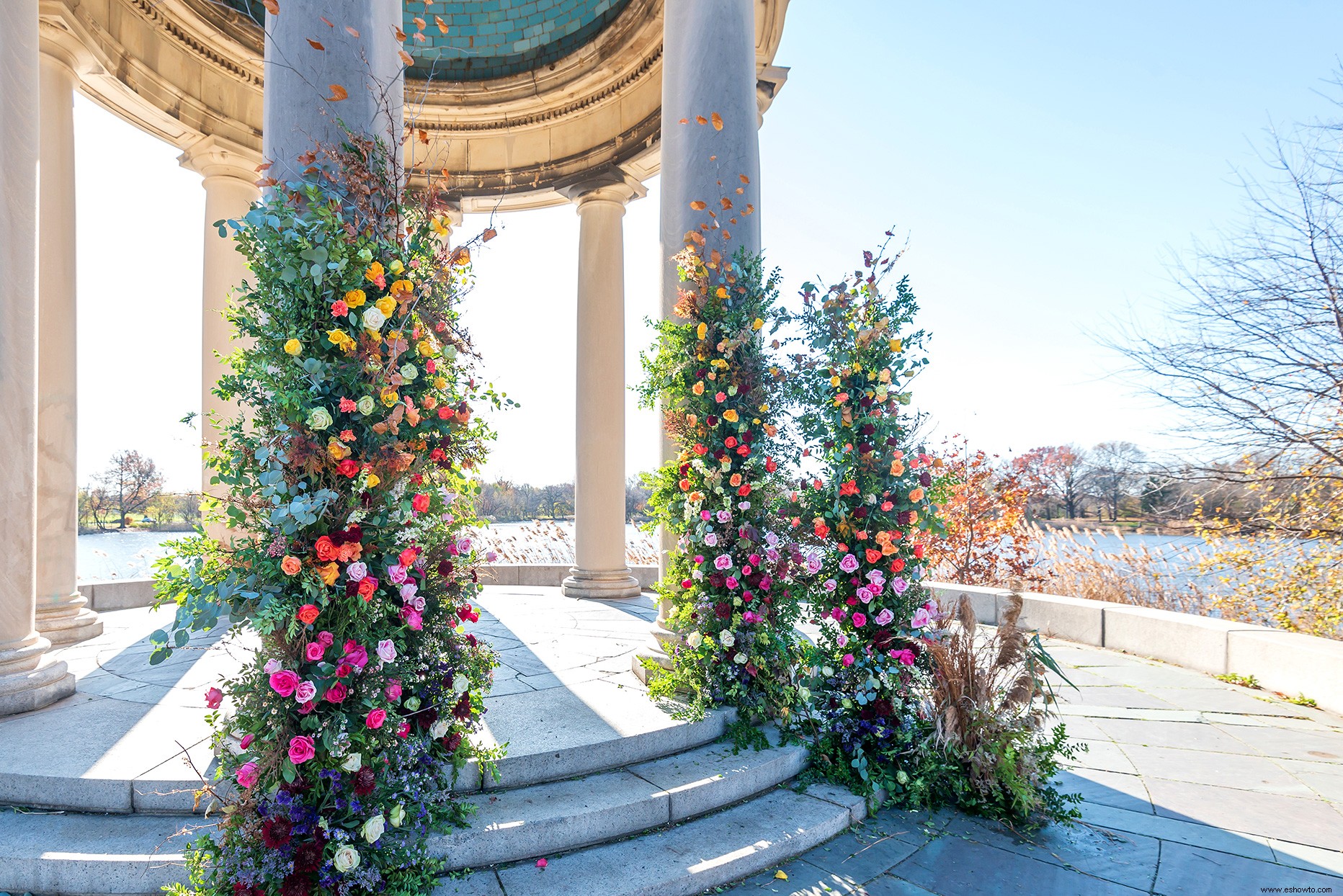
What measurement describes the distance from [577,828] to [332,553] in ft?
12.8

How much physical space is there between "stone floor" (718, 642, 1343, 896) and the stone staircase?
1.39ft

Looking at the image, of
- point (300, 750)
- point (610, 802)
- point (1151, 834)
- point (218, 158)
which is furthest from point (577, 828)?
point (218, 158)

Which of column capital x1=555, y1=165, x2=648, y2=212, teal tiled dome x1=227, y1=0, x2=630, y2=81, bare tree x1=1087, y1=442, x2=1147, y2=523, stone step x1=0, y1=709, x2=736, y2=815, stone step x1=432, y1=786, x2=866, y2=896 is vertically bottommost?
stone step x1=432, y1=786, x2=866, y2=896

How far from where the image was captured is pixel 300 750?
5.36 m

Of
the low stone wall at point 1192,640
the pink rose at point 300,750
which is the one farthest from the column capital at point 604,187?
the pink rose at point 300,750

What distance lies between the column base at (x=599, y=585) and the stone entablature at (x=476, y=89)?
1109 centimetres

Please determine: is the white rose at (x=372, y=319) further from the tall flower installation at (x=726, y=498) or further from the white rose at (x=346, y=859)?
the tall flower installation at (x=726, y=498)

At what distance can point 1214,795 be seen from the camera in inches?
353

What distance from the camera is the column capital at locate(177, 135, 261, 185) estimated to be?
1831 centimetres

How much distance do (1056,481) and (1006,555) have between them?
11.6 ft

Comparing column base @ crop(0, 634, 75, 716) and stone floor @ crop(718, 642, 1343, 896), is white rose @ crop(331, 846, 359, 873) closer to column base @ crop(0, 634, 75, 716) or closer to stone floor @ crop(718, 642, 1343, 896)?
stone floor @ crop(718, 642, 1343, 896)

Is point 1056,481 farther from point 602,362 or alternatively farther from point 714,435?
point 714,435

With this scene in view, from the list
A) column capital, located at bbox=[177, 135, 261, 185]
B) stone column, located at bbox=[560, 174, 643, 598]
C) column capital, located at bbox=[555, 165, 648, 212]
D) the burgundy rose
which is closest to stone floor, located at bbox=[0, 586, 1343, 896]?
the burgundy rose

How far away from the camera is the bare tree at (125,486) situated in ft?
94.9
